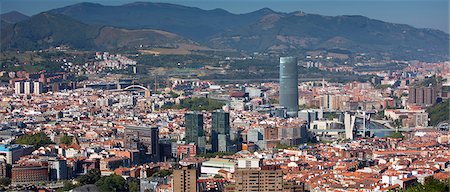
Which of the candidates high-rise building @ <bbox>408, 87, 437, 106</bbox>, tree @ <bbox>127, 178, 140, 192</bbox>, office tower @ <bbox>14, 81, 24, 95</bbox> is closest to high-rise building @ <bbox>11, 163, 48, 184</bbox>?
tree @ <bbox>127, 178, 140, 192</bbox>

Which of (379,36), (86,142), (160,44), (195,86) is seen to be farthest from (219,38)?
(86,142)

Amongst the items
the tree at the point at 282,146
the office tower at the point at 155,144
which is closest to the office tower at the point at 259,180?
the office tower at the point at 155,144

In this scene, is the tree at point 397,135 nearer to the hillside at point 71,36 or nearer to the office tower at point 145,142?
the office tower at point 145,142

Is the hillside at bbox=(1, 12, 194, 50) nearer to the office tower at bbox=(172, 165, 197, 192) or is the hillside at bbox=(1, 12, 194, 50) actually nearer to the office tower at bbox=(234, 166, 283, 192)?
the office tower at bbox=(172, 165, 197, 192)

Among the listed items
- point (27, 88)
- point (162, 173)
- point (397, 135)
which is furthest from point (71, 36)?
point (162, 173)

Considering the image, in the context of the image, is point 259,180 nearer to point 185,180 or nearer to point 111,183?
point 185,180

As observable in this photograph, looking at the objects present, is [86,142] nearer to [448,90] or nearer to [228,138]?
[228,138]
